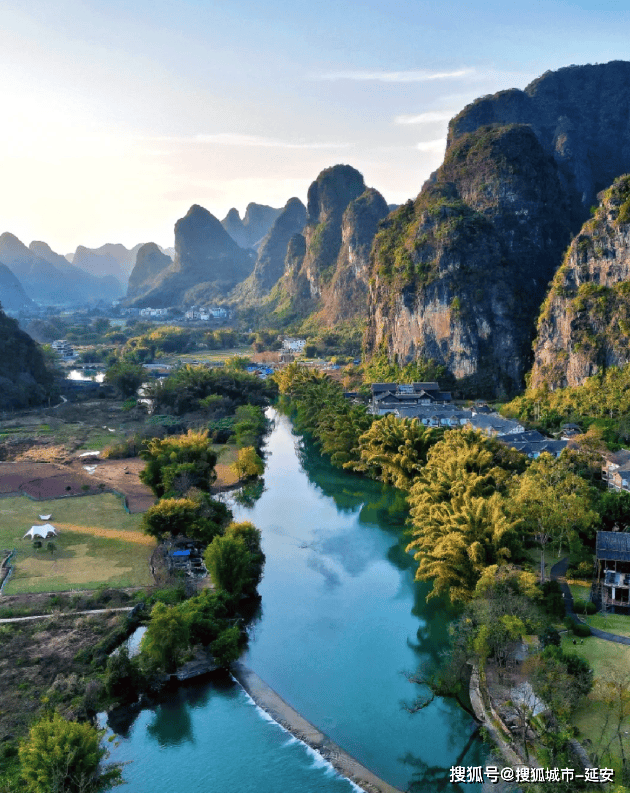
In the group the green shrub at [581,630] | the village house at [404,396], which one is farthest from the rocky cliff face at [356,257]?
the green shrub at [581,630]

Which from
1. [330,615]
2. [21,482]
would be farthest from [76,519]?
[330,615]

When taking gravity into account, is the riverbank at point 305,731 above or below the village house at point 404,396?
below

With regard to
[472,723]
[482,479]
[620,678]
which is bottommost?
[472,723]

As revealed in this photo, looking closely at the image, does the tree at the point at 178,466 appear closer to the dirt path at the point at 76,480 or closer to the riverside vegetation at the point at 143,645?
the riverside vegetation at the point at 143,645

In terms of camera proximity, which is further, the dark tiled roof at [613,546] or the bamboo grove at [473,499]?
the bamboo grove at [473,499]

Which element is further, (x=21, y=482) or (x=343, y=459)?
(x=343, y=459)

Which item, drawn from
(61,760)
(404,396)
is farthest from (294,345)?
(61,760)

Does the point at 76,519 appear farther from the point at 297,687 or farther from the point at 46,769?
the point at 46,769
